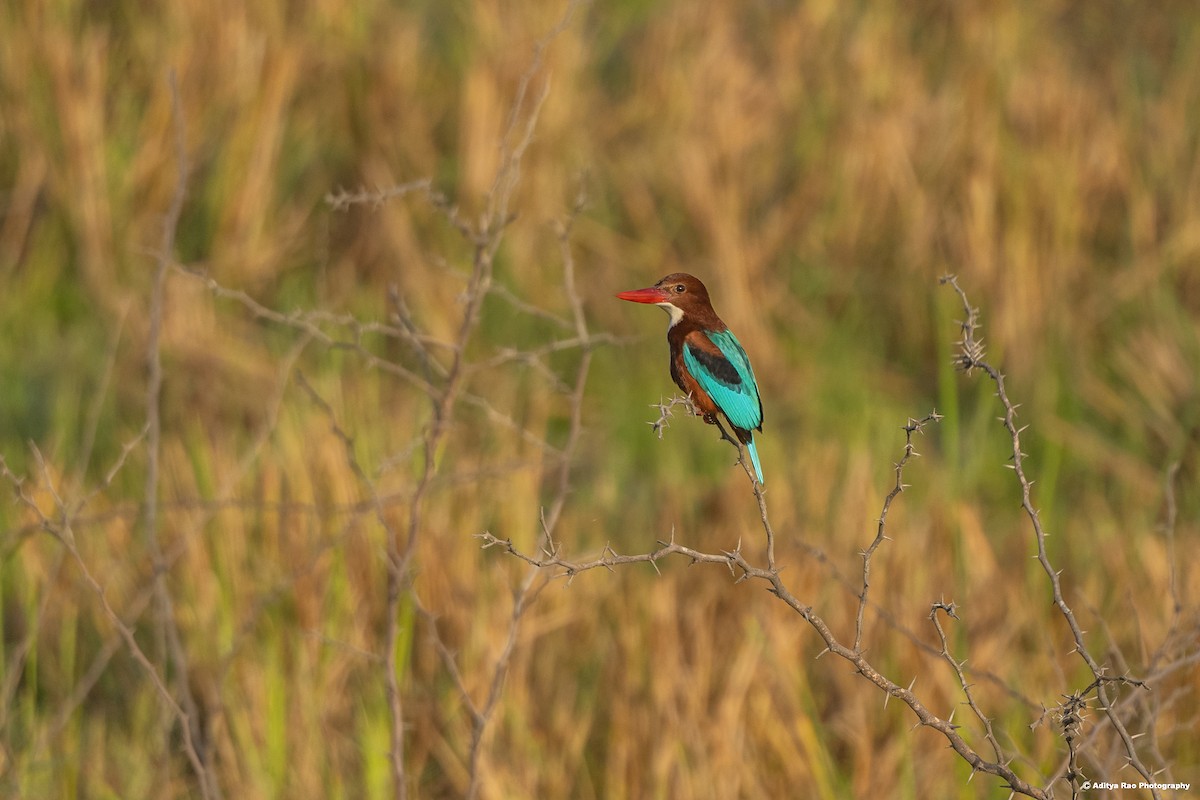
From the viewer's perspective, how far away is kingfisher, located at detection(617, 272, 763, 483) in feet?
6.71

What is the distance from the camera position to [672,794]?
117 inches

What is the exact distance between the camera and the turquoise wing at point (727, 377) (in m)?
2.12

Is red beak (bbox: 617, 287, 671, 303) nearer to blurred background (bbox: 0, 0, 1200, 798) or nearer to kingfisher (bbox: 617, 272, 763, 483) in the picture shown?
kingfisher (bbox: 617, 272, 763, 483)

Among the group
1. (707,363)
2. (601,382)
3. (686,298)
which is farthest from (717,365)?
(601,382)

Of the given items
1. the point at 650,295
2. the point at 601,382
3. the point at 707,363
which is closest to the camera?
the point at 650,295

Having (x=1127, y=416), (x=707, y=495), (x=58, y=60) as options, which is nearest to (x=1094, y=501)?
(x=1127, y=416)

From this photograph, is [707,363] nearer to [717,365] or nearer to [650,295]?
[717,365]

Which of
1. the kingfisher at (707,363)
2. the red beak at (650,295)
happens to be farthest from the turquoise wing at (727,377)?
the red beak at (650,295)

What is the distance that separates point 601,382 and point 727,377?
9.61ft

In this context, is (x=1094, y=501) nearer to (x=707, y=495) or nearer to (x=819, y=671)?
(x=707, y=495)

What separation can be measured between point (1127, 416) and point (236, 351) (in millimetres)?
2639

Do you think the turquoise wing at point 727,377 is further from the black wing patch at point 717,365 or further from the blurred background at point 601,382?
the blurred background at point 601,382

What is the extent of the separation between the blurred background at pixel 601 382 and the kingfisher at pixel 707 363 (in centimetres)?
33

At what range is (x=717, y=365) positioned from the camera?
2.14 m
